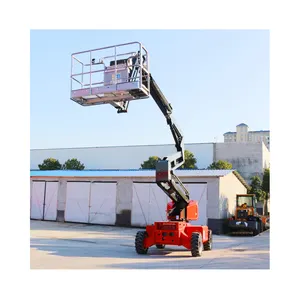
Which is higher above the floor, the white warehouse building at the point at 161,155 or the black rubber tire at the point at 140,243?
the white warehouse building at the point at 161,155

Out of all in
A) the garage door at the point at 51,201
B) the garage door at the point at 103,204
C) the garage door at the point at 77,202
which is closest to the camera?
the garage door at the point at 103,204

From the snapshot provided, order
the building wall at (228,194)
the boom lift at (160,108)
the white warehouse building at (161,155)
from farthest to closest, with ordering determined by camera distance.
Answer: the white warehouse building at (161,155) → the building wall at (228,194) → the boom lift at (160,108)

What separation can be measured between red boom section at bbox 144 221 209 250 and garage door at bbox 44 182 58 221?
13.8 metres

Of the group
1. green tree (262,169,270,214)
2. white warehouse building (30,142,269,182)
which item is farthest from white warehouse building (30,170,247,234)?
white warehouse building (30,142,269,182)

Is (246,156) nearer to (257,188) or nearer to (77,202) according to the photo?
(257,188)

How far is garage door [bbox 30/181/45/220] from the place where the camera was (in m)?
25.0

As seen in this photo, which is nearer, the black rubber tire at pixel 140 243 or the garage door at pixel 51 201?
the black rubber tire at pixel 140 243

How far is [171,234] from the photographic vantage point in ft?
38.4

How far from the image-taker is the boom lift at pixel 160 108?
9.97 meters

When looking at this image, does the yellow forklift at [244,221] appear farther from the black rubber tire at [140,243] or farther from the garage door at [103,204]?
the black rubber tire at [140,243]

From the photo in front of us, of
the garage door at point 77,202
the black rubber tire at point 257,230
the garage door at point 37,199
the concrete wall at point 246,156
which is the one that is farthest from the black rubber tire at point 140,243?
the concrete wall at point 246,156

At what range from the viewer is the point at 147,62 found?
1062 centimetres

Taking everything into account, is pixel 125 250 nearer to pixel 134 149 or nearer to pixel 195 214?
pixel 195 214

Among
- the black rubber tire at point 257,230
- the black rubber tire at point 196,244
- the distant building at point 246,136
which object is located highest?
the distant building at point 246,136
